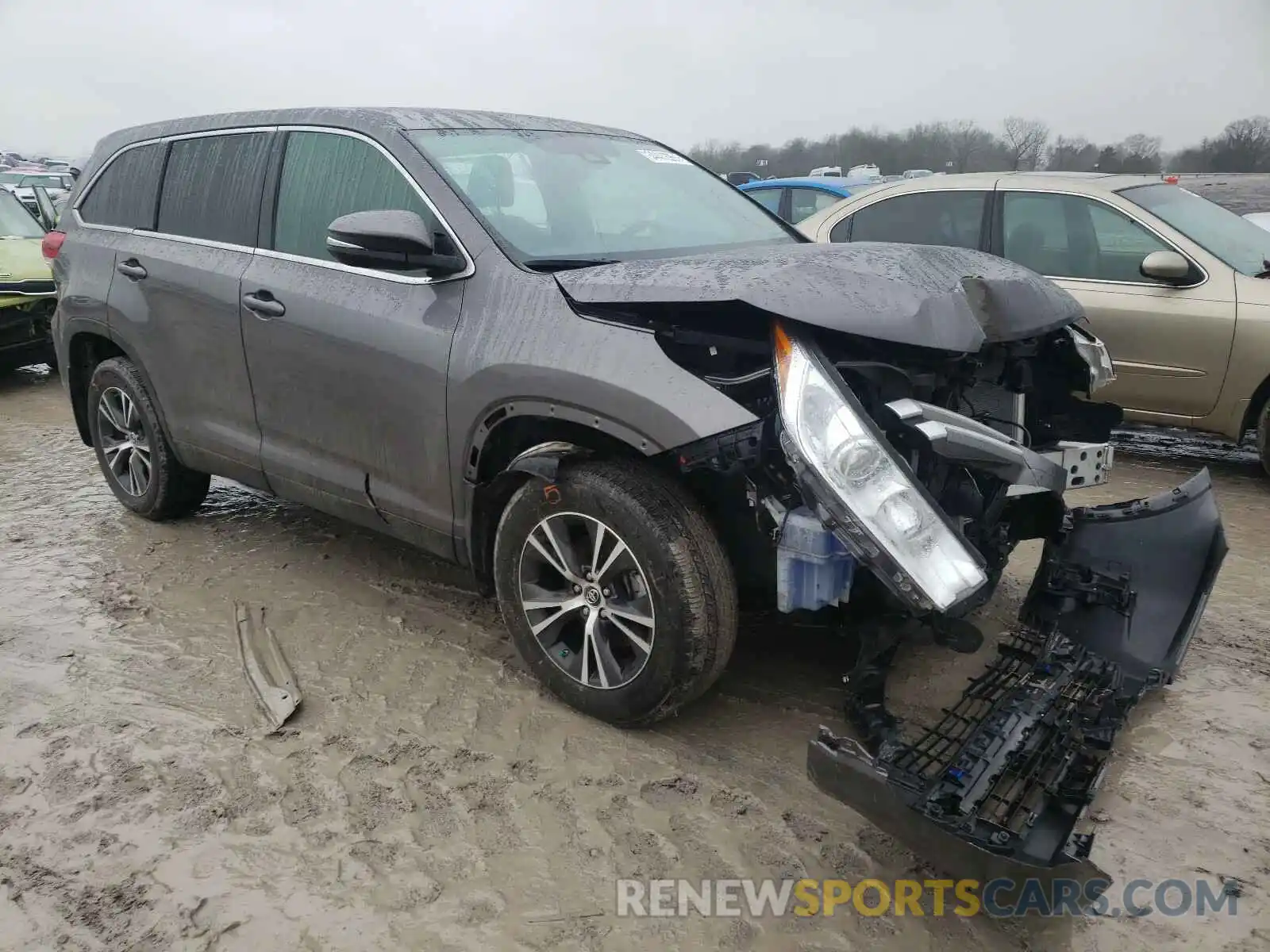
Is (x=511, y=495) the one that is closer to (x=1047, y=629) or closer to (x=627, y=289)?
(x=627, y=289)

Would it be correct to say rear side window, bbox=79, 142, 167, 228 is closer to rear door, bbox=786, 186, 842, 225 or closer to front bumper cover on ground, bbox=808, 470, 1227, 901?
front bumper cover on ground, bbox=808, 470, 1227, 901

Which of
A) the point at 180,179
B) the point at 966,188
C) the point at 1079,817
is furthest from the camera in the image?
the point at 966,188

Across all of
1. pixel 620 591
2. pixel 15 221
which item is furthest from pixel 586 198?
pixel 15 221

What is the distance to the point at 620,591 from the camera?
2.92 metres

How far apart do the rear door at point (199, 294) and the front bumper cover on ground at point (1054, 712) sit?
2822 mm

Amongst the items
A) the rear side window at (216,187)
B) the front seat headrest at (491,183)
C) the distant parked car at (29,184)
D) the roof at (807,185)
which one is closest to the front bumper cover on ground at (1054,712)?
the front seat headrest at (491,183)

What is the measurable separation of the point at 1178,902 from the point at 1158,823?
0.32m

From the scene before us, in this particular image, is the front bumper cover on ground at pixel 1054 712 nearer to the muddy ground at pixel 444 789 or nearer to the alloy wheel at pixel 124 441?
the muddy ground at pixel 444 789

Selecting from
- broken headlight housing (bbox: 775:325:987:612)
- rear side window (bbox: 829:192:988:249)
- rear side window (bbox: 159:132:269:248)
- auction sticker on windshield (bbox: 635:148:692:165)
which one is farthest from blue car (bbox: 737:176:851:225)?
broken headlight housing (bbox: 775:325:987:612)

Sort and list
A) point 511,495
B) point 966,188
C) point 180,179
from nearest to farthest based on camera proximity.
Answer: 1. point 511,495
2. point 180,179
3. point 966,188

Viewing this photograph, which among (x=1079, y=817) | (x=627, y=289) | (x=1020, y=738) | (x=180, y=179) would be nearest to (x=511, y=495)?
(x=627, y=289)

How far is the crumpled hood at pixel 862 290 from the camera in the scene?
2.56 meters

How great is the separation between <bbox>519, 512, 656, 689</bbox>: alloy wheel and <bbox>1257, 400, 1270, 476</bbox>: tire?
4177mm

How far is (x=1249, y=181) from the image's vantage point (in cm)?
1011
